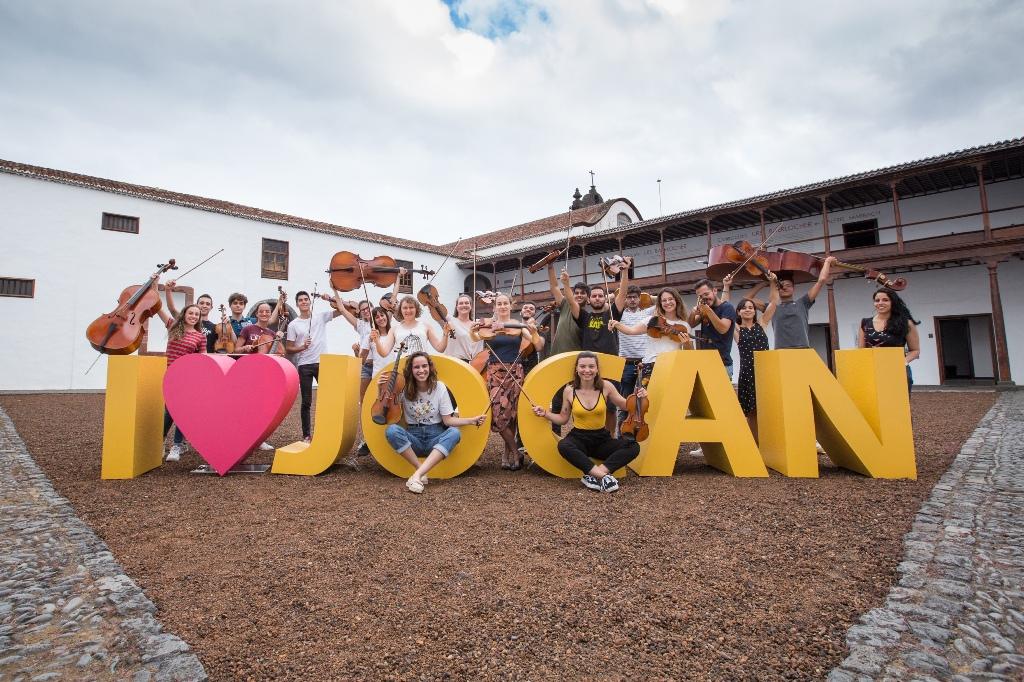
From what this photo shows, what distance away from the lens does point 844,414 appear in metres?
4.05

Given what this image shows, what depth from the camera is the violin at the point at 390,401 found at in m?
4.08

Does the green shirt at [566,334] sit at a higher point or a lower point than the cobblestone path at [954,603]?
higher

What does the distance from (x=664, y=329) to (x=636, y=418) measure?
1.14 m

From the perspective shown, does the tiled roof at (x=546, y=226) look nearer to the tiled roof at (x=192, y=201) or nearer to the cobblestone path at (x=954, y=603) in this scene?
the tiled roof at (x=192, y=201)

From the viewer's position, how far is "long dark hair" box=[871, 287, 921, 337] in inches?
173

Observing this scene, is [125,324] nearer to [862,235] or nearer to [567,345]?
[567,345]

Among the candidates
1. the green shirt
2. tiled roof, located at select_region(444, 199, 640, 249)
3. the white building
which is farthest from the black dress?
tiled roof, located at select_region(444, 199, 640, 249)

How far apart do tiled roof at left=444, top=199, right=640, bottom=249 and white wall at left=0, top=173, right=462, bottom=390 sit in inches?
348

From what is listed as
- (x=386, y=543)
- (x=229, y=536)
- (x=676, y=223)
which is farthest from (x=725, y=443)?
(x=676, y=223)

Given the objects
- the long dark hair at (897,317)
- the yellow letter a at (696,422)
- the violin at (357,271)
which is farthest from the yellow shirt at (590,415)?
the violin at (357,271)

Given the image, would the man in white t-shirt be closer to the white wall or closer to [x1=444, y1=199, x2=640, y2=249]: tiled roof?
the white wall

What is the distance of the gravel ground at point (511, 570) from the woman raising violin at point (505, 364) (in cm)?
70

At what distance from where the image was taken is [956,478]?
3762 millimetres

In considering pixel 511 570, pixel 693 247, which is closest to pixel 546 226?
pixel 693 247
